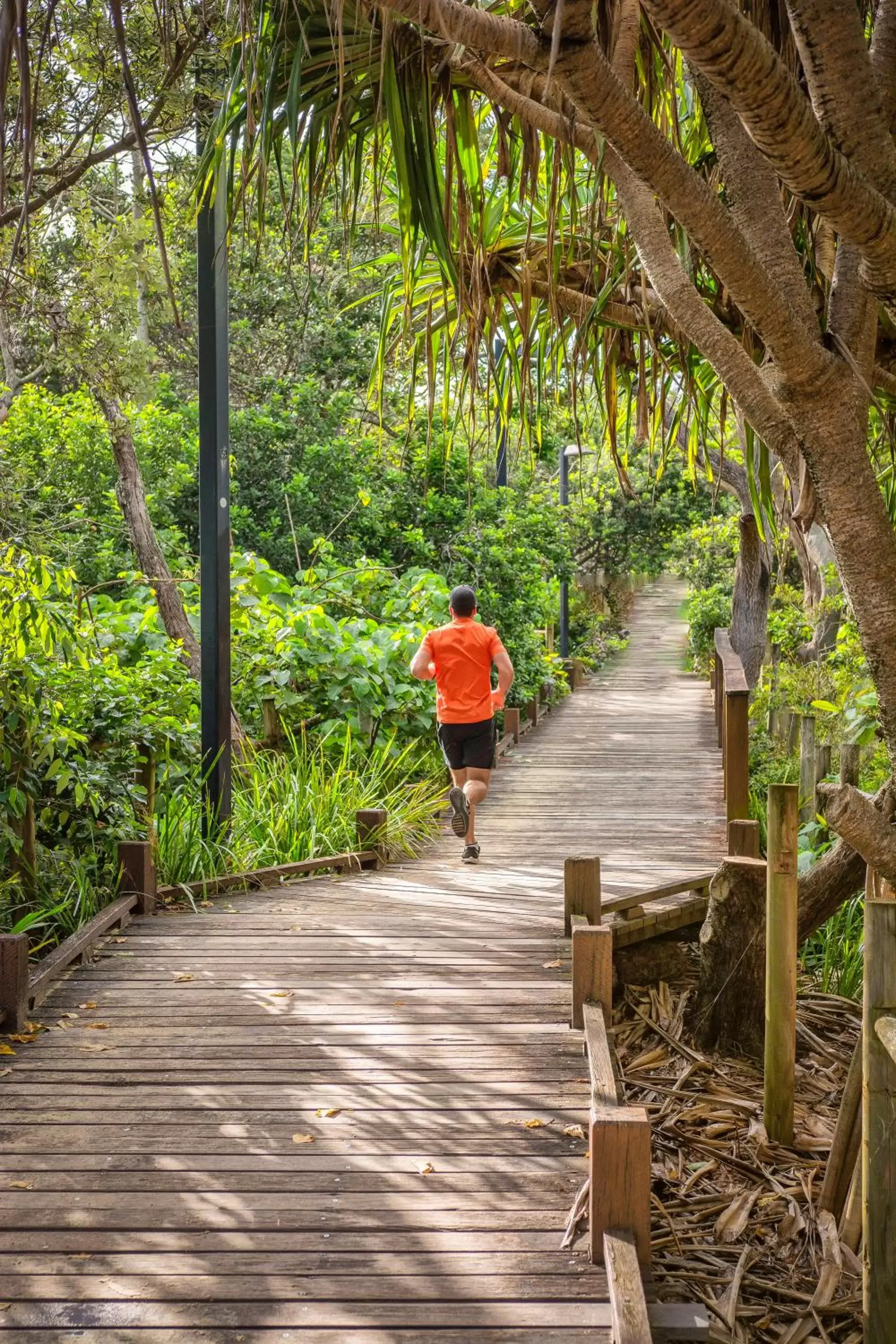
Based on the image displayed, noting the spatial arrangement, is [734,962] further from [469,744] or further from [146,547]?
[146,547]

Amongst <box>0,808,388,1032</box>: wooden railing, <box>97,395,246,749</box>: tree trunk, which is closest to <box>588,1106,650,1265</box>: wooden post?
<box>0,808,388,1032</box>: wooden railing

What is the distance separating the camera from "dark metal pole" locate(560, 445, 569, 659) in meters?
20.4

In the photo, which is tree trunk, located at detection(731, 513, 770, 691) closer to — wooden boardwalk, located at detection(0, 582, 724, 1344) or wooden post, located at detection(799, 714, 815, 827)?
wooden post, located at detection(799, 714, 815, 827)

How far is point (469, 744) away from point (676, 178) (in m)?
5.06

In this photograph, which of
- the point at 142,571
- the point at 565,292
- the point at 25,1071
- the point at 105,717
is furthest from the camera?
the point at 142,571

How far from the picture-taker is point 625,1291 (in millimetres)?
2773

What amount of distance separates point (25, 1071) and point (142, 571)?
700cm

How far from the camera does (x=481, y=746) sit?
7605 mm

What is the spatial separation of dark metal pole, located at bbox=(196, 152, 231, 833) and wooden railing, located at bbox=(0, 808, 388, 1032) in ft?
1.42

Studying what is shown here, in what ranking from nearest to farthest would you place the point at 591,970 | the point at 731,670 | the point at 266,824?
the point at 591,970
the point at 266,824
the point at 731,670

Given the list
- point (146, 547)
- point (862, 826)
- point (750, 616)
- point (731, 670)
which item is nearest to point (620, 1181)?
point (862, 826)

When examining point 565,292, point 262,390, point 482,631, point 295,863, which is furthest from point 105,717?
point 262,390

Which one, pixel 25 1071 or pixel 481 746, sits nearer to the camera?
pixel 25 1071

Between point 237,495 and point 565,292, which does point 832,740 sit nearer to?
point 565,292
